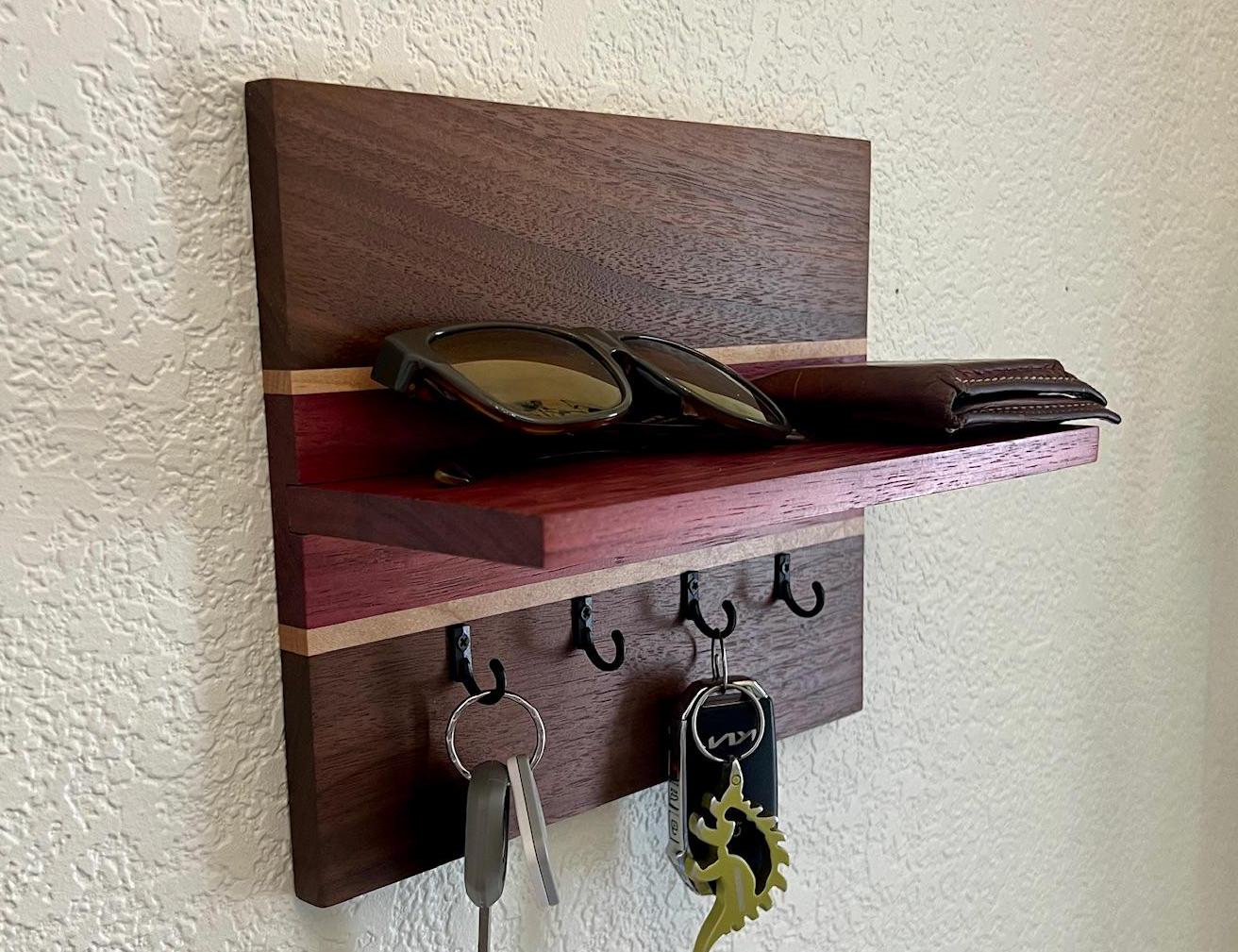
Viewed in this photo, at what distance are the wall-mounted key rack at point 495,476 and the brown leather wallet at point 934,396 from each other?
1 centimetres

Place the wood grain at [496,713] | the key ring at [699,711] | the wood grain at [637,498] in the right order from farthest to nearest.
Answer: the key ring at [699,711]
the wood grain at [496,713]
the wood grain at [637,498]

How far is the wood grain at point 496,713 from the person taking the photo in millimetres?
487

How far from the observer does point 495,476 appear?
1.53 ft

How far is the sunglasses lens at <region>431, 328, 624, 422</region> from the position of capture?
0.45 m

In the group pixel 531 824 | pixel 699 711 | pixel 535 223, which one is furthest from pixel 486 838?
pixel 535 223

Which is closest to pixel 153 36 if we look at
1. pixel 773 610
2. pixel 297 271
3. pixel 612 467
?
pixel 297 271

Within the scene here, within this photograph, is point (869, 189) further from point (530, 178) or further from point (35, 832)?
point (35, 832)

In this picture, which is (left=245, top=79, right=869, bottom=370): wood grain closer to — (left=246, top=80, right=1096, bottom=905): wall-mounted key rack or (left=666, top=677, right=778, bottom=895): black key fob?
(left=246, top=80, right=1096, bottom=905): wall-mounted key rack

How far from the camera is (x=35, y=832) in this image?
43 centimetres

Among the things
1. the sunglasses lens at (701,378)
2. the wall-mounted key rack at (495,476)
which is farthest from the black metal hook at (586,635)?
the sunglasses lens at (701,378)

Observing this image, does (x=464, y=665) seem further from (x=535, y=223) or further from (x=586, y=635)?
(x=535, y=223)

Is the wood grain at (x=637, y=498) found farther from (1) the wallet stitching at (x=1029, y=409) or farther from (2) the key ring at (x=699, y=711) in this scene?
(2) the key ring at (x=699, y=711)

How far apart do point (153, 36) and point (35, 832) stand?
269 mm

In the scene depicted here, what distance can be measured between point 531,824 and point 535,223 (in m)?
0.24
